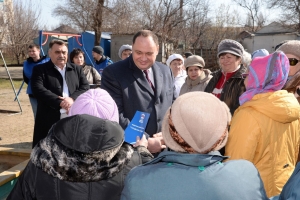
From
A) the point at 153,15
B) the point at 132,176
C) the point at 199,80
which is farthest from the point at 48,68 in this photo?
the point at 153,15

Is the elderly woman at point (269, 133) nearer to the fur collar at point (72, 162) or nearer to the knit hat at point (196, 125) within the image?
the knit hat at point (196, 125)

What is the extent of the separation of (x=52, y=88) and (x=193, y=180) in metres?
2.98

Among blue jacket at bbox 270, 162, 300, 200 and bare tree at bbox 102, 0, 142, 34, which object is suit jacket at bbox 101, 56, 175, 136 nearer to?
blue jacket at bbox 270, 162, 300, 200

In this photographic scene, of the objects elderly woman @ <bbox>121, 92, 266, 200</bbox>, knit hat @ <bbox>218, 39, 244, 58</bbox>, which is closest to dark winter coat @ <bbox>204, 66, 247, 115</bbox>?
knit hat @ <bbox>218, 39, 244, 58</bbox>

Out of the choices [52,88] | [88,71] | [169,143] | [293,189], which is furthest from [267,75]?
[88,71]

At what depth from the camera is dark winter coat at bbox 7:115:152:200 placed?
4.79 ft

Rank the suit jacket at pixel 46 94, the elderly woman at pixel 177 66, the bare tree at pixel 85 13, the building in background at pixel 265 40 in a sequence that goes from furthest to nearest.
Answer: the building in background at pixel 265 40 → the bare tree at pixel 85 13 → the elderly woman at pixel 177 66 → the suit jacket at pixel 46 94

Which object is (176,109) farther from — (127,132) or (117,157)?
(127,132)

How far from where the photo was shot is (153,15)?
18.6 metres

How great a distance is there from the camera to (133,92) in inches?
107

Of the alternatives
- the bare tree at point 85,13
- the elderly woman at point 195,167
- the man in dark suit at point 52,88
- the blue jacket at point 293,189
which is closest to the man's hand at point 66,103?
the man in dark suit at point 52,88

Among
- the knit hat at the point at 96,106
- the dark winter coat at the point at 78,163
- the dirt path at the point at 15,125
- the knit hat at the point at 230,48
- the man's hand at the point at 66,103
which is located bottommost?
the dirt path at the point at 15,125

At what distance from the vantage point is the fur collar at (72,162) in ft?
4.83

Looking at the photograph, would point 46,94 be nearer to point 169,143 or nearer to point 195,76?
point 195,76
